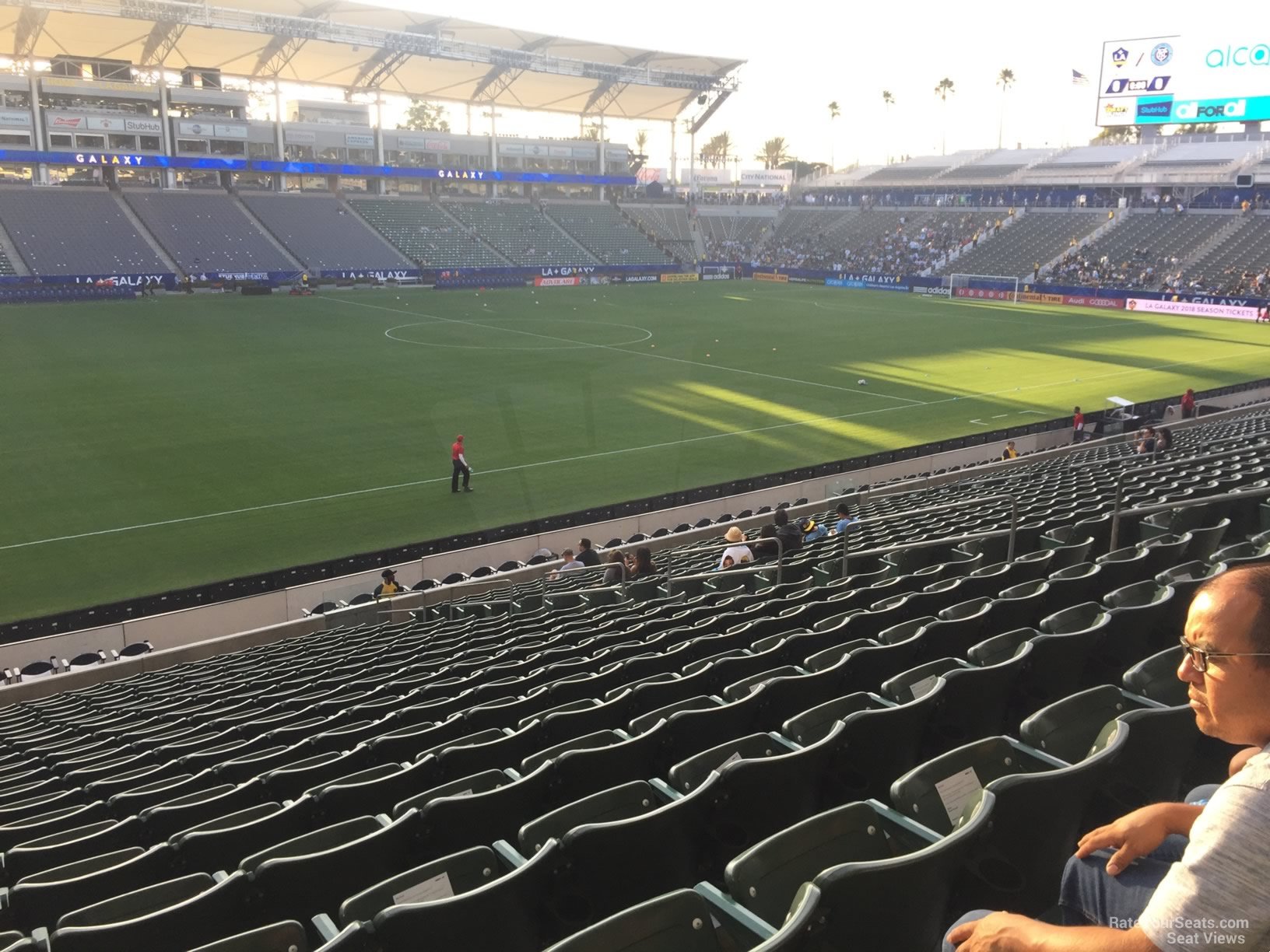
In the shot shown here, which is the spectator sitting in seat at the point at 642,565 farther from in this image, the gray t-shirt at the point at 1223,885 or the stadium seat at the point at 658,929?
the gray t-shirt at the point at 1223,885

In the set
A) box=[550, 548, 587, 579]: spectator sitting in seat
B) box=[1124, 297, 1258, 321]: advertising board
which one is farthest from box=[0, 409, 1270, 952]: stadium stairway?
box=[1124, 297, 1258, 321]: advertising board

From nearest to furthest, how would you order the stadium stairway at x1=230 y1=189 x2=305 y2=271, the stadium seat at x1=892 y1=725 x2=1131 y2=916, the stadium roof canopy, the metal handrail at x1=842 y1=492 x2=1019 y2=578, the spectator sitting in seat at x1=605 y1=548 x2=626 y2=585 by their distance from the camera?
the stadium seat at x1=892 y1=725 x2=1131 y2=916, the metal handrail at x1=842 y1=492 x2=1019 y2=578, the spectator sitting in seat at x1=605 y1=548 x2=626 y2=585, the stadium roof canopy, the stadium stairway at x1=230 y1=189 x2=305 y2=271

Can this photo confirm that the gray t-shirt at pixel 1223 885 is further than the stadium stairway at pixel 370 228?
No

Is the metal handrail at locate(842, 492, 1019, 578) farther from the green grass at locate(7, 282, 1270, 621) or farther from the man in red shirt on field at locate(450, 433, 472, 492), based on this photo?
the man in red shirt on field at locate(450, 433, 472, 492)

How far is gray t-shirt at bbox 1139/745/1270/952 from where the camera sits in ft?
8.07

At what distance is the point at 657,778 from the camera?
544 cm

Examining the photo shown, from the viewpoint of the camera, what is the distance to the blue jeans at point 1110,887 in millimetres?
3160

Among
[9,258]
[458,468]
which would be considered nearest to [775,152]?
[9,258]

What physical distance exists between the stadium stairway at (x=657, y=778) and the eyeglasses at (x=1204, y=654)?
3.22 feet

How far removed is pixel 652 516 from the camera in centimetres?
2323

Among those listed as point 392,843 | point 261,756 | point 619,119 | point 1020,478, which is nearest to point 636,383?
point 1020,478

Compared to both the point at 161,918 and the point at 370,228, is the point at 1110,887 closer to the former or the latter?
the point at 161,918

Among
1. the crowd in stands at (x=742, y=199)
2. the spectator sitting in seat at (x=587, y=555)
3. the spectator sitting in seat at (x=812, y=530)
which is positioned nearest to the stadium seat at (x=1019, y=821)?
the spectator sitting in seat at (x=812, y=530)

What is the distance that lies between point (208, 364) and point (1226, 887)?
146 ft
